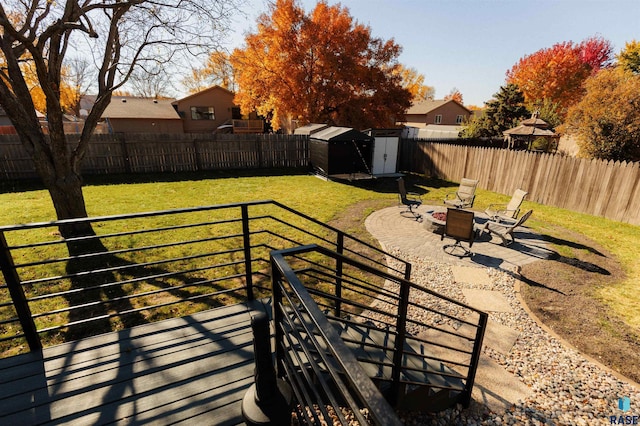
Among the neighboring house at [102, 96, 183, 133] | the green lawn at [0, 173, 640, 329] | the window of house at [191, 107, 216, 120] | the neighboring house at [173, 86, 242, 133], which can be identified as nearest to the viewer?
the green lawn at [0, 173, 640, 329]

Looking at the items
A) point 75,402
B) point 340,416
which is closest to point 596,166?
point 340,416

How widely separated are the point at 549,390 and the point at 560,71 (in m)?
48.3

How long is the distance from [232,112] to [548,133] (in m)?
28.7

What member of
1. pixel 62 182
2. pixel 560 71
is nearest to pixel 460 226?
pixel 62 182

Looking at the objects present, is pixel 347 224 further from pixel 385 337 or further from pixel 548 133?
pixel 548 133

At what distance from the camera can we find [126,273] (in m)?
5.39

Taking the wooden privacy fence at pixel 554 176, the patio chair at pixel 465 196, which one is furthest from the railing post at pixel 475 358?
the wooden privacy fence at pixel 554 176

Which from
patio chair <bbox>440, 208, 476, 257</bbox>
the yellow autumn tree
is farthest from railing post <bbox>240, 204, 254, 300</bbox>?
the yellow autumn tree

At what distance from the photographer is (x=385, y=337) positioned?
3582 mm

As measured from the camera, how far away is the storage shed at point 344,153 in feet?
47.4

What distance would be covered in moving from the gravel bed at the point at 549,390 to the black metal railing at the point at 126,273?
1718mm

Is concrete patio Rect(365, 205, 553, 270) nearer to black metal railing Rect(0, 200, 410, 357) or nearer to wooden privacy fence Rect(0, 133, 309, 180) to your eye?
black metal railing Rect(0, 200, 410, 357)

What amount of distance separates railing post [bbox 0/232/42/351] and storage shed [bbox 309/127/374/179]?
12327mm

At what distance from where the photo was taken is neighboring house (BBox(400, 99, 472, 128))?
45812 millimetres
